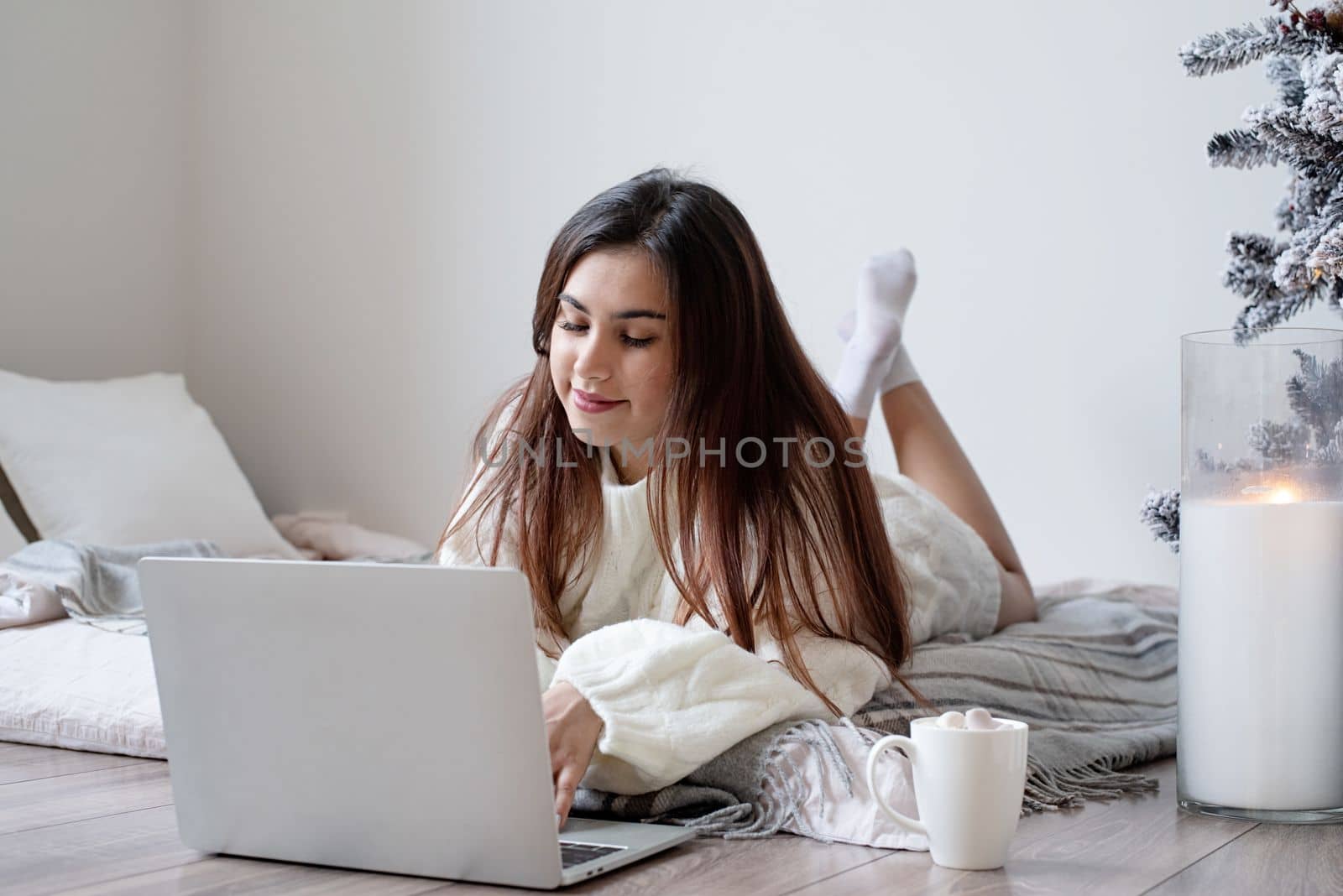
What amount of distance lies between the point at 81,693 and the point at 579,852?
2.84ft

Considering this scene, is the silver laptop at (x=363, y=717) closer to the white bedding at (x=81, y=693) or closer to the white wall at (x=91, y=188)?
the white bedding at (x=81, y=693)

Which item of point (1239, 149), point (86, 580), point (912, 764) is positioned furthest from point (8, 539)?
point (1239, 149)

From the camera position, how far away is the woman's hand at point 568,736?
112cm

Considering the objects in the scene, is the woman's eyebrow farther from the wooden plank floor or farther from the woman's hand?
the wooden plank floor

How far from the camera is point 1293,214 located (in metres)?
1.51

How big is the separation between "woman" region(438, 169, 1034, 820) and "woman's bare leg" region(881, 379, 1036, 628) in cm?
45

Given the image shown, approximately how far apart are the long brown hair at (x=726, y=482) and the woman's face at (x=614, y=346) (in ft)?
0.05

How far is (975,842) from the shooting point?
3.46 ft

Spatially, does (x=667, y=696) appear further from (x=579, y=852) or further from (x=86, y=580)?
(x=86, y=580)

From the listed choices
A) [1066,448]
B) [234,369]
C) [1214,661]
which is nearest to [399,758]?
[1214,661]

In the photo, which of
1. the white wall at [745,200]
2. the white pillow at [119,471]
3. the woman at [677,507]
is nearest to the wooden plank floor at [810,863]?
the woman at [677,507]

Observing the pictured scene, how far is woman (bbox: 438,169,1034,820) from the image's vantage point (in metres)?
1.22

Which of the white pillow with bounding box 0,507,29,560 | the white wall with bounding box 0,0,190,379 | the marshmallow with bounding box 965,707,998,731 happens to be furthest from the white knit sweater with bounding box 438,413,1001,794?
the white wall with bounding box 0,0,190,379

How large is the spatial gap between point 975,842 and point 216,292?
270 cm
